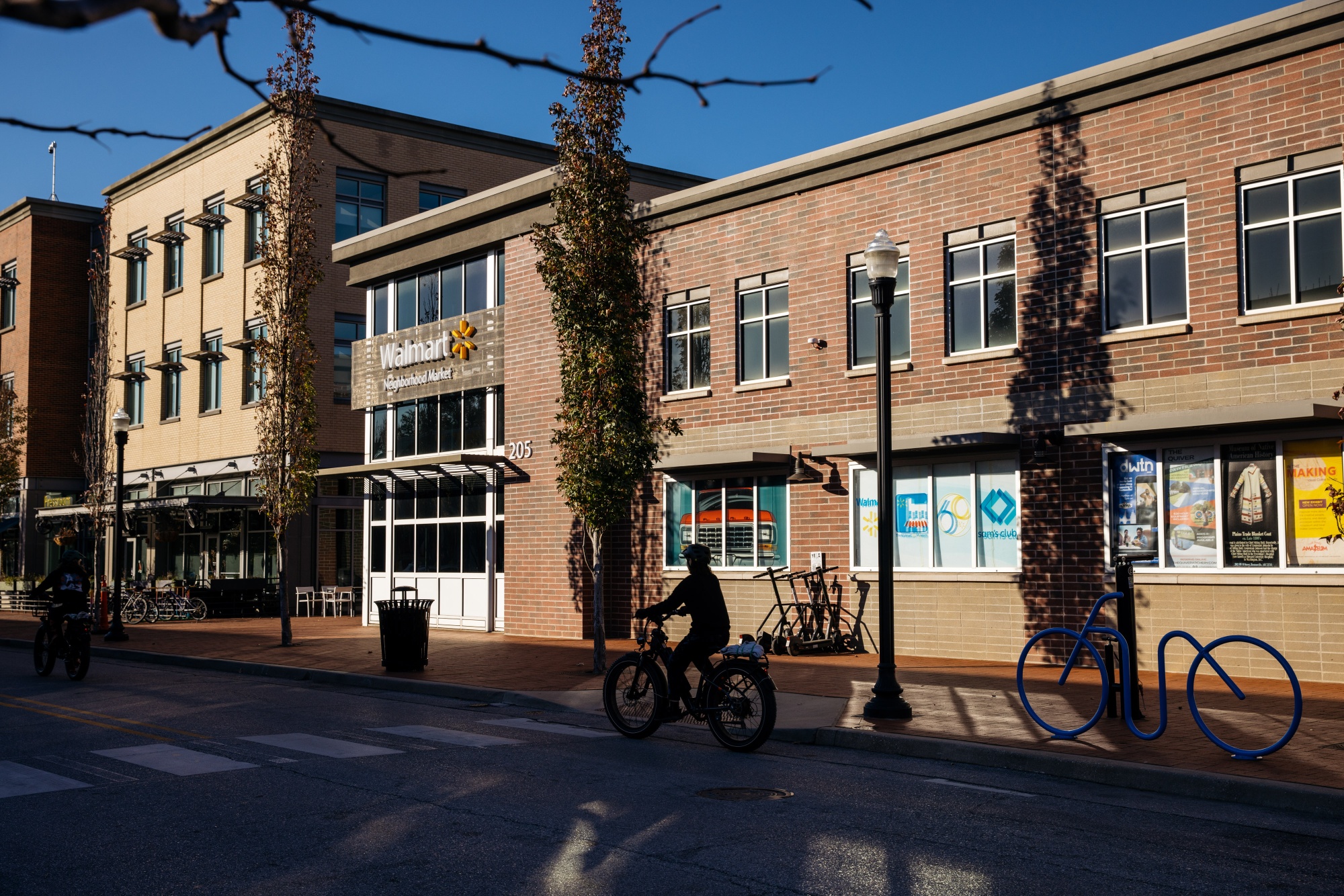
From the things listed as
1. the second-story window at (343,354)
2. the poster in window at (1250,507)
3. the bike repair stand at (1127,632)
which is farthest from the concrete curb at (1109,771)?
the second-story window at (343,354)

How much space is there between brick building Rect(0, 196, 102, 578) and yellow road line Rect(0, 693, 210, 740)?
35.7 meters

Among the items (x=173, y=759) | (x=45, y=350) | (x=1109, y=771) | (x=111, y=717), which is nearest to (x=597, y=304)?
(x=111, y=717)

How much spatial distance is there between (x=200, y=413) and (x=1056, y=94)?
1164 inches

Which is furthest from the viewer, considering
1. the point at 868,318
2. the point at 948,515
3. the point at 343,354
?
the point at 343,354

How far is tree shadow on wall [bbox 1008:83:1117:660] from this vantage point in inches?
648

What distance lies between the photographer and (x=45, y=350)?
47.5m

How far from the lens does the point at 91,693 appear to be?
584 inches

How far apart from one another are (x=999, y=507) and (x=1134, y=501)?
1.91 meters

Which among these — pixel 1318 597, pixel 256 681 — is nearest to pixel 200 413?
pixel 256 681

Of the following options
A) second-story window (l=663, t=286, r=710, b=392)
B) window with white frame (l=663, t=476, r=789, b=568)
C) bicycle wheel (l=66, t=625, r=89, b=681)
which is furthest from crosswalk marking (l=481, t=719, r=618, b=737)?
second-story window (l=663, t=286, r=710, b=392)

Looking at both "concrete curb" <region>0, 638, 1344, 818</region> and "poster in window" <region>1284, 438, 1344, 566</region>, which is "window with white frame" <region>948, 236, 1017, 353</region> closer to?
"poster in window" <region>1284, 438, 1344, 566</region>

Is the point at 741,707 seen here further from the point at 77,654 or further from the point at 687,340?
the point at 687,340

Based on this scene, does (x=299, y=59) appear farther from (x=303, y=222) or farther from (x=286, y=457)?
(x=286, y=457)

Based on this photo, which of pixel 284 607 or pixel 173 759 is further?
pixel 284 607
